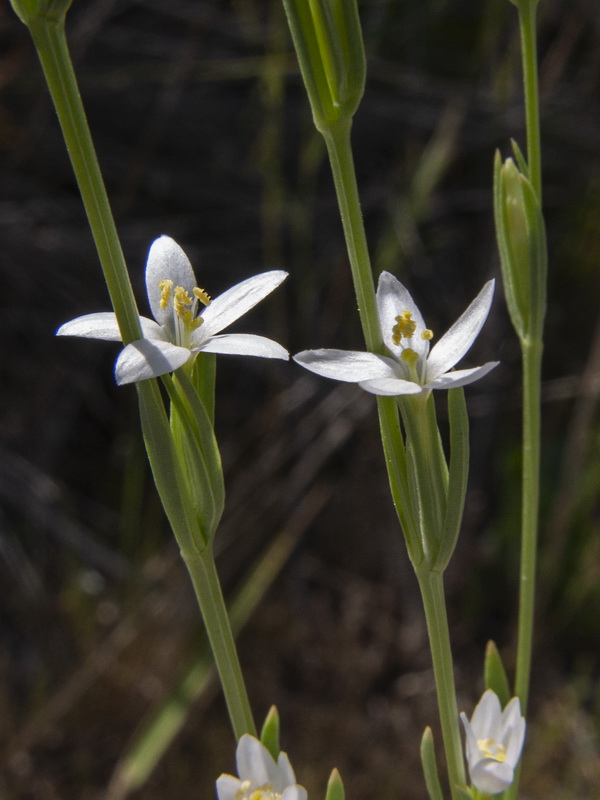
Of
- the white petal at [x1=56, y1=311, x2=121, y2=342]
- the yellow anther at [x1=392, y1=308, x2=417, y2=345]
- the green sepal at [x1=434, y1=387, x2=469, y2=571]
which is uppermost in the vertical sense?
the yellow anther at [x1=392, y1=308, x2=417, y2=345]

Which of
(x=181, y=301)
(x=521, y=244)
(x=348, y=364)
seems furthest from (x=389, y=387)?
(x=521, y=244)

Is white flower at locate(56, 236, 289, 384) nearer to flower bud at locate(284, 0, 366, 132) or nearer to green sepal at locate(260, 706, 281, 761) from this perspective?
flower bud at locate(284, 0, 366, 132)

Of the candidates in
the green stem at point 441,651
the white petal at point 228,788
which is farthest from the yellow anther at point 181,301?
the white petal at point 228,788

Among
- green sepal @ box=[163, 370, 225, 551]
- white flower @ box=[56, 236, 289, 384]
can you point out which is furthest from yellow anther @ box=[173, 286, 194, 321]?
green sepal @ box=[163, 370, 225, 551]

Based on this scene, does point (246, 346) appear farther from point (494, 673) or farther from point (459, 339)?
point (494, 673)

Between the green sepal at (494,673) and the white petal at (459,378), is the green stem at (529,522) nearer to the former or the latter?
the green sepal at (494,673)

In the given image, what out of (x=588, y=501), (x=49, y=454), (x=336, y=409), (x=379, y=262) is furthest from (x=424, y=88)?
(x=49, y=454)
